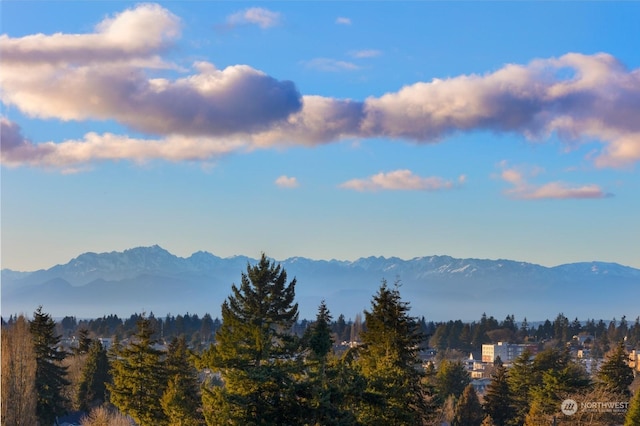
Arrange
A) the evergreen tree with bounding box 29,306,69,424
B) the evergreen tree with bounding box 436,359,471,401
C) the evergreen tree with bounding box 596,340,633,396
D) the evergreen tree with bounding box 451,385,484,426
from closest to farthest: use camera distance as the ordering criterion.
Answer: the evergreen tree with bounding box 29,306,69,424 → the evergreen tree with bounding box 596,340,633,396 → the evergreen tree with bounding box 451,385,484,426 → the evergreen tree with bounding box 436,359,471,401

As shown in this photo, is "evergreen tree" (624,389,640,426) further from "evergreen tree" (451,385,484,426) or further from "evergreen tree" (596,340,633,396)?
"evergreen tree" (451,385,484,426)

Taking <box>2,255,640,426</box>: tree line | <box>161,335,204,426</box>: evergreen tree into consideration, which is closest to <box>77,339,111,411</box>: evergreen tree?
<box>2,255,640,426</box>: tree line

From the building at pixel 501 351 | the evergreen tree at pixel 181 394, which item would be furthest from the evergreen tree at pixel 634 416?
the building at pixel 501 351

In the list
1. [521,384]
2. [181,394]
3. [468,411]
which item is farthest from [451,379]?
[181,394]

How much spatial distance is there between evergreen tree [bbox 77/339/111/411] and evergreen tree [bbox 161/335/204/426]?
7.42m

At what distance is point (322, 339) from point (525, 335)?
172320 mm

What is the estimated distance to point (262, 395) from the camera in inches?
1138

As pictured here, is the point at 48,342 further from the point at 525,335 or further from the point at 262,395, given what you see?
the point at 525,335

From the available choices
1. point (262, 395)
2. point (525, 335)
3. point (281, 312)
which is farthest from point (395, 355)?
point (525, 335)

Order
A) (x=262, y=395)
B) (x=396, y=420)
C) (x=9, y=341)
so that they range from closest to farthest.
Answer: (x=262, y=395), (x=396, y=420), (x=9, y=341)

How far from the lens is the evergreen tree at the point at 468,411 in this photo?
6181cm

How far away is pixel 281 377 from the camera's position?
28594 mm

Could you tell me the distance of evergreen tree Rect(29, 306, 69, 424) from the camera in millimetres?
51541

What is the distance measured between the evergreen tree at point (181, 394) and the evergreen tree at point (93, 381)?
24.3 ft
